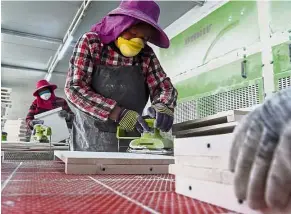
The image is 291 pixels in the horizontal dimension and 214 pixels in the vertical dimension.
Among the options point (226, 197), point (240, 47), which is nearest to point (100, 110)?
point (226, 197)

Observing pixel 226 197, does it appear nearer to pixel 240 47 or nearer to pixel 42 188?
pixel 42 188

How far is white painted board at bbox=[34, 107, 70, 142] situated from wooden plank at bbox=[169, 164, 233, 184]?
236cm

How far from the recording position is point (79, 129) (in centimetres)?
205

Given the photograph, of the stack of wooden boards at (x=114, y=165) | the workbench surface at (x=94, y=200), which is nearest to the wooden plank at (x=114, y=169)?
the stack of wooden boards at (x=114, y=165)

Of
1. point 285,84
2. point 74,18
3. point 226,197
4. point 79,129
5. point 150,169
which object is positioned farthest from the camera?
point 74,18

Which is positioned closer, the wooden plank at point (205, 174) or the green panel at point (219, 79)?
the wooden plank at point (205, 174)

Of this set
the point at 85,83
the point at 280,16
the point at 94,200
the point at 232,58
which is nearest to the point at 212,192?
the point at 94,200

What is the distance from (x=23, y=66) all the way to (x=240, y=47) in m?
4.30

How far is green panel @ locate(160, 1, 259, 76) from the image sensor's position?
269cm

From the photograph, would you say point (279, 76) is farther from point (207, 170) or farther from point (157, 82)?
point (207, 170)

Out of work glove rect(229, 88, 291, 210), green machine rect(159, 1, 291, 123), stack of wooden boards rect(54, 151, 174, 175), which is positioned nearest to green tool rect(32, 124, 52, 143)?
green machine rect(159, 1, 291, 123)

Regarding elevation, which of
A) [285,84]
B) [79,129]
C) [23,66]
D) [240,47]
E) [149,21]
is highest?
[23,66]

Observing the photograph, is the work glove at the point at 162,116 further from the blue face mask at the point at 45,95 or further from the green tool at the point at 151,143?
the blue face mask at the point at 45,95

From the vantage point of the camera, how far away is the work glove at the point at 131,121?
1.65 metres
